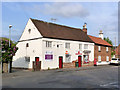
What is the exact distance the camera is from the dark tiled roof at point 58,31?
1109 inches

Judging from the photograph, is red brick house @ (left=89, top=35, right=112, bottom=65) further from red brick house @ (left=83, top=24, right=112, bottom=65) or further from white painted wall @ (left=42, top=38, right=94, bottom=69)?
white painted wall @ (left=42, top=38, right=94, bottom=69)

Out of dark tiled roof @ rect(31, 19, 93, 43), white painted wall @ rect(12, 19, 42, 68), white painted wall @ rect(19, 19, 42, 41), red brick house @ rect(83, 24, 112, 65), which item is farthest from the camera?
red brick house @ rect(83, 24, 112, 65)

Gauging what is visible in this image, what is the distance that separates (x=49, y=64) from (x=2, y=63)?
843 centimetres

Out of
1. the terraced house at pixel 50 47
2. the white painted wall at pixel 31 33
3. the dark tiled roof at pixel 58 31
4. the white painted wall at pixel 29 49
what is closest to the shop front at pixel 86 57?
the terraced house at pixel 50 47

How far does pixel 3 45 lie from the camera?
20750 mm

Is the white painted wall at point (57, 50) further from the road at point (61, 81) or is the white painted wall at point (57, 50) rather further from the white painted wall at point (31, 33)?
the road at point (61, 81)

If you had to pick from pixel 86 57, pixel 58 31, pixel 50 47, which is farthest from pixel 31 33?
pixel 86 57

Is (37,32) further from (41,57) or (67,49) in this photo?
(67,49)

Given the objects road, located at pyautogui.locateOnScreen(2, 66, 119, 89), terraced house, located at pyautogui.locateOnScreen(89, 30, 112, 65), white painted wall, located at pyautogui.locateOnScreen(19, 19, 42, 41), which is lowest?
road, located at pyautogui.locateOnScreen(2, 66, 119, 89)

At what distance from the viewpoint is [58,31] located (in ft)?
101

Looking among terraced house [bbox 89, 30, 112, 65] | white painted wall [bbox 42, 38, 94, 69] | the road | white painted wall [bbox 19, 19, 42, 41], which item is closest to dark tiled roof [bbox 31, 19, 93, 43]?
white painted wall [bbox 19, 19, 42, 41]

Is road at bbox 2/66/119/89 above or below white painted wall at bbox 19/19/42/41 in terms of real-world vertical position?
below

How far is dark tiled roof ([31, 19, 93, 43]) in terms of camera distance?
28156mm

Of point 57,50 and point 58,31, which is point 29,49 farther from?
point 58,31
